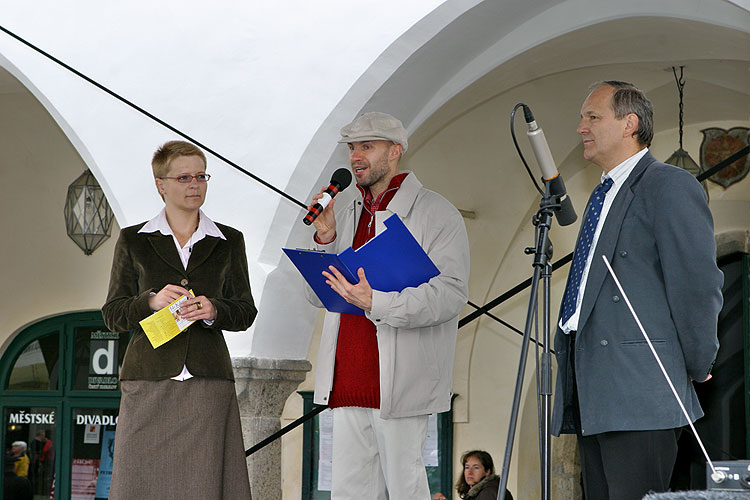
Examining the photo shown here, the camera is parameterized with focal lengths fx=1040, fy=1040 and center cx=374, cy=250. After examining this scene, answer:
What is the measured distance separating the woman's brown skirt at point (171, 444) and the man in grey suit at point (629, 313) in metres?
1.27

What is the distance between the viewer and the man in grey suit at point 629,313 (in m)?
2.73

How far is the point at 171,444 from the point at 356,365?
2.30 feet

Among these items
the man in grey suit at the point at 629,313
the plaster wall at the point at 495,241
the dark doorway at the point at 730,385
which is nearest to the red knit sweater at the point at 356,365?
the man in grey suit at the point at 629,313

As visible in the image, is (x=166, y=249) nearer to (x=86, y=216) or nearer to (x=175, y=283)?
(x=175, y=283)

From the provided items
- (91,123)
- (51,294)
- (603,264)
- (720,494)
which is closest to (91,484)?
(51,294)

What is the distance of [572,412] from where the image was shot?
9.72ft

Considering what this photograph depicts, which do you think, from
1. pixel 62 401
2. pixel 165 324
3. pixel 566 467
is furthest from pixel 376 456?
pixel 62 401

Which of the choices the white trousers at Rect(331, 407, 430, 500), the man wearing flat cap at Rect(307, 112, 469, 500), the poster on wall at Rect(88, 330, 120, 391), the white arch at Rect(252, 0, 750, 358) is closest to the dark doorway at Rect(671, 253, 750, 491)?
the white arch at Rect(252, 0, 750, 358)

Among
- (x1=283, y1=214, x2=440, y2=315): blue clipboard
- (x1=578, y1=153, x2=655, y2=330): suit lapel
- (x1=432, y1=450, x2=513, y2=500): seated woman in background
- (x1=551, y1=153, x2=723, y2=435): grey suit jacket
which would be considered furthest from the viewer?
(x1=432, y1=450, x2=513, y2=500): seated woman in background

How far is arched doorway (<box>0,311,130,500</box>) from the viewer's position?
28.1 ft

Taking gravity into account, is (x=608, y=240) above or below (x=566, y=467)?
above

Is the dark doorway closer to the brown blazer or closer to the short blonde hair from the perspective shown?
the brown blazer

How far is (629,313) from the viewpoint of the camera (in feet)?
9.27

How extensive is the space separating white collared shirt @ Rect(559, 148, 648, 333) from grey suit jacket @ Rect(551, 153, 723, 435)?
0.12 feet
